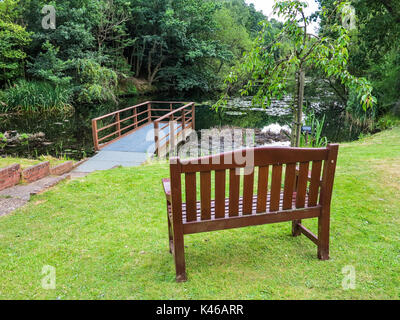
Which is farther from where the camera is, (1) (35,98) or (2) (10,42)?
(2) (10,42)

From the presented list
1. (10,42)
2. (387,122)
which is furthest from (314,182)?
(10,42)

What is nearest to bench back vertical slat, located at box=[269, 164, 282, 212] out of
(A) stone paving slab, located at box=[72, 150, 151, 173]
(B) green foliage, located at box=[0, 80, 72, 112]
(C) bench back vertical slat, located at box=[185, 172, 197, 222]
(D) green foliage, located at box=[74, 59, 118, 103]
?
(C) bench back vertical slat, located at box=[185, 172, 197, 222]

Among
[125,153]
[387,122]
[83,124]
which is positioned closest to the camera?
[125,153]

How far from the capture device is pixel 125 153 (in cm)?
881

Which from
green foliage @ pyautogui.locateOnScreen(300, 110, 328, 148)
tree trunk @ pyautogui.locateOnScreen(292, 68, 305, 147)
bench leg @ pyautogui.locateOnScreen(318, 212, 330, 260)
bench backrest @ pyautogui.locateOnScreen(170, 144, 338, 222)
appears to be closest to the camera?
bench backrest @ pyautogui.locateOnScreen(170, 144, 338, 222)

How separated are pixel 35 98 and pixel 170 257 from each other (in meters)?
18.0

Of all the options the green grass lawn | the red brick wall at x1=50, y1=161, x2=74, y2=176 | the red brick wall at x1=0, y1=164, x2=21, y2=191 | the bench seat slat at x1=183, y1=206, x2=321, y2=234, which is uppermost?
the bench seat slat at x1=183, y1=206, x2=321, y2=234

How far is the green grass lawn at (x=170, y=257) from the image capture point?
7.79 feet

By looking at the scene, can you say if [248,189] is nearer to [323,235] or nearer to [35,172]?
[323,235]

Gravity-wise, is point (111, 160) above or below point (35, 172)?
below

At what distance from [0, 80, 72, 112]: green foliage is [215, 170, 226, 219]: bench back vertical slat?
1813cm

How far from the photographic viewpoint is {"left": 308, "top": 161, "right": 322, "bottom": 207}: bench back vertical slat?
8.57 ft

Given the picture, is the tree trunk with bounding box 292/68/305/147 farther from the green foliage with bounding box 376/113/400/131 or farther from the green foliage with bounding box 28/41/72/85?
the green foliage with bounding box 28/41/72/85
